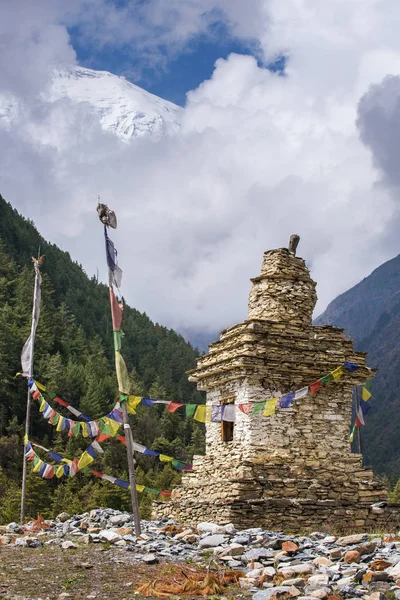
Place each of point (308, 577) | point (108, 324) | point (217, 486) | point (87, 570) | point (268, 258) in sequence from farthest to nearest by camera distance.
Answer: point (108, 324) < point (268, 258) < point (217, 486) < point (87, 570) < point (308, 577)

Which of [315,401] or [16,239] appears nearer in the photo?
[315,401]

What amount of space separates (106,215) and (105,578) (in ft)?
31.1

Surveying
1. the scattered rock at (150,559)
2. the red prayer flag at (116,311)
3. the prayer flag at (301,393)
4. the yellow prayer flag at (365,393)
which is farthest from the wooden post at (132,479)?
the yellow prayer flag at (365,393)

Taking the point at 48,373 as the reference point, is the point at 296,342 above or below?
below

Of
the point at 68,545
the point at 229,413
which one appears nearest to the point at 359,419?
the point at 229,413

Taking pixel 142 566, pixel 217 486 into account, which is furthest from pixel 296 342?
pixel 142 566

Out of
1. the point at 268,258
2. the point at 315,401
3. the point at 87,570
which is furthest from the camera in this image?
the point at 268,258

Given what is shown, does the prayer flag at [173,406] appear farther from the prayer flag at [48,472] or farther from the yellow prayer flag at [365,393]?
the prayer flag at [48,472]

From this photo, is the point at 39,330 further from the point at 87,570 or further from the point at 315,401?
the point at 87,570

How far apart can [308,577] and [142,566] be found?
3.16 metres

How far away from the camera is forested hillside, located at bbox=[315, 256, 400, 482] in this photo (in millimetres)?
101375

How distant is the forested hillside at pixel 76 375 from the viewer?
48.5m

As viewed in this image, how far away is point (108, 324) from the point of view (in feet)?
463

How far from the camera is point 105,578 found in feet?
39.2
